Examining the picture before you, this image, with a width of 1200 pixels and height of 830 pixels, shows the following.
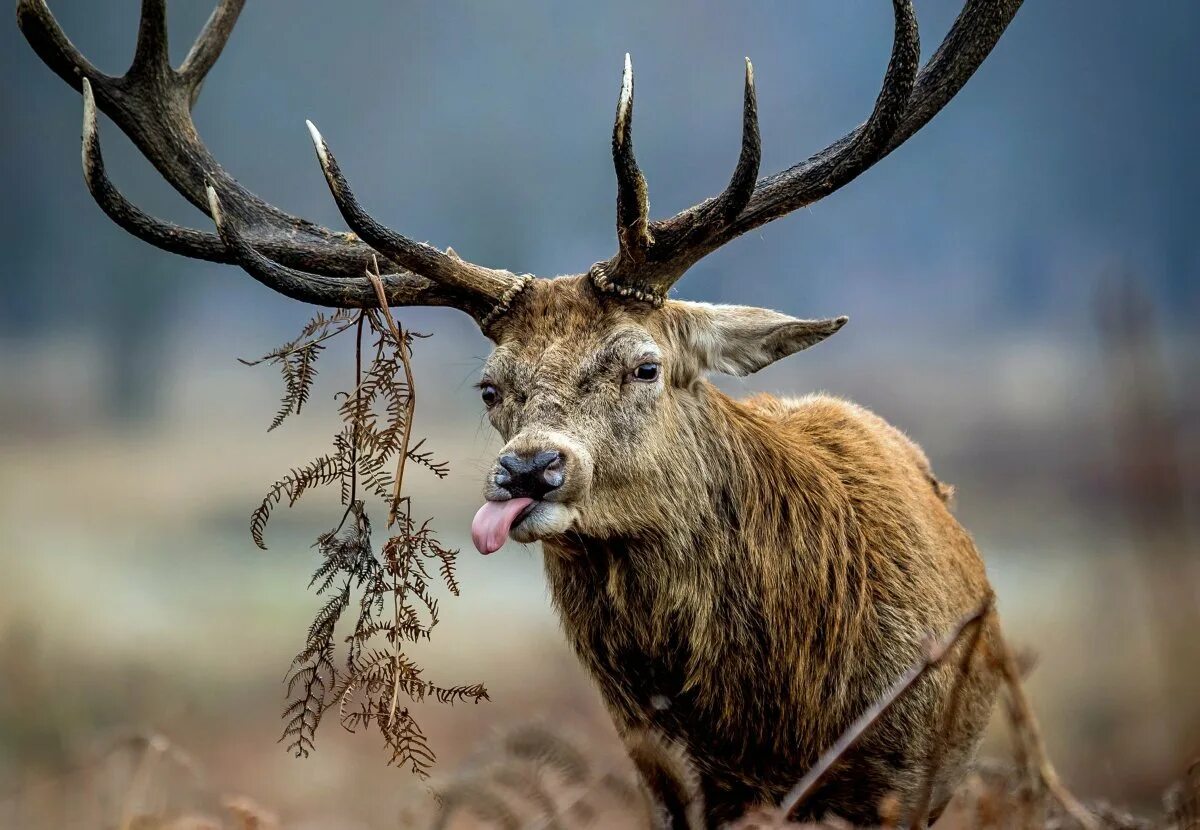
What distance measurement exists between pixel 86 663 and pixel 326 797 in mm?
2932

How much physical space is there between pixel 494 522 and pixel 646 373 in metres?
0.78

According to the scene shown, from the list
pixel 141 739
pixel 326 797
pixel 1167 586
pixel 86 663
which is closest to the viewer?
pixel 141 739

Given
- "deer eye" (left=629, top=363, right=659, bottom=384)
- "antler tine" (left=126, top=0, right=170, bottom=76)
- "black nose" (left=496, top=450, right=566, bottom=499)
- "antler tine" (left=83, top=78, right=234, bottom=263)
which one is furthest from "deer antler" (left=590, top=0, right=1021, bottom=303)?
"antler tine" (left=126, top=0, right=170, bottom=76)

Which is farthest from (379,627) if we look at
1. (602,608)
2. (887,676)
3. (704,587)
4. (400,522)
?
(887,676)

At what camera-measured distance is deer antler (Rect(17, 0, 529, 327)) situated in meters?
3.59

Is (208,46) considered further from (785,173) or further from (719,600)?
(719,600)

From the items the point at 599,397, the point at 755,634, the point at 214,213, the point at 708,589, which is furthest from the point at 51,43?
the point at 755,634

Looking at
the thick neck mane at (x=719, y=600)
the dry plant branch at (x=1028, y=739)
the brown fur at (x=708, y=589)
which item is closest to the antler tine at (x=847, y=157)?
the brown fur at (x=708, y=589)

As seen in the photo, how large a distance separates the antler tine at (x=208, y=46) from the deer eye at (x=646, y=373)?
102 inches

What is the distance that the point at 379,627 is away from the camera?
9.58 ft

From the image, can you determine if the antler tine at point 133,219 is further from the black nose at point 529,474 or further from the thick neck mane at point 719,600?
the thick neck mane at point 719,600

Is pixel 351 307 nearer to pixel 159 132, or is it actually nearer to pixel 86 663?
pixel 159 132

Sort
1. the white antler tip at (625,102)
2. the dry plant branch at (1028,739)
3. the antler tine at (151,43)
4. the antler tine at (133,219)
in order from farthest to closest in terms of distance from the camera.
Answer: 1. the antler tine at (151,43)
2. the antler tine at (133,219)
3. the white antler tip at (625,102)
4. the dry plant branch at (1028,739)

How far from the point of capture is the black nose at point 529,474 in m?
3.01
